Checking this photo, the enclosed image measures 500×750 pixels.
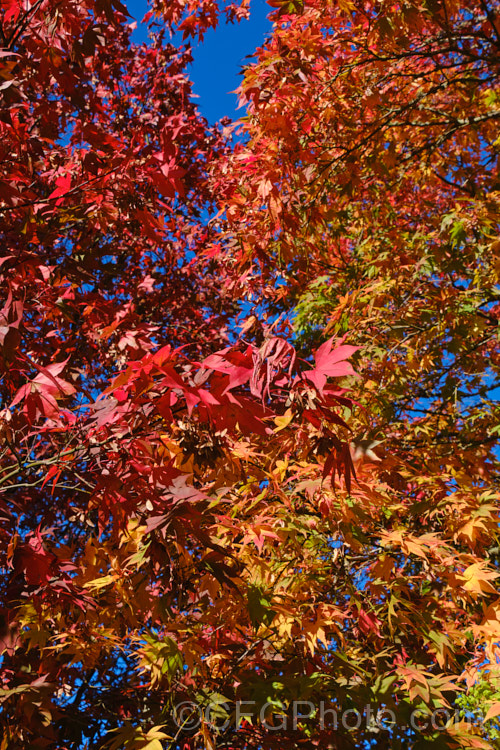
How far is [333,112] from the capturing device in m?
4.68

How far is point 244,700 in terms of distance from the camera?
2.58 meters

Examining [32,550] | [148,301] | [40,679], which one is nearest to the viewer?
[32,550]

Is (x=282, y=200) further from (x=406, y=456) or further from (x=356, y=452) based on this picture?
(x=406, y=456)

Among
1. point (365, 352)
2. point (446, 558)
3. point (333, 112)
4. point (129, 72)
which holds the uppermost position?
point (129, 72)

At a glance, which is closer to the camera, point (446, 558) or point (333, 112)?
point (446, 558)

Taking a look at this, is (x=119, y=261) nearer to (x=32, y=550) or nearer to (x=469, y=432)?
(x=469, y=432)

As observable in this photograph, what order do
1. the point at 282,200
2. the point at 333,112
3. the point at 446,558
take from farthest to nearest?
1. the point at 333,112
2. the point at 282,200
3. the point at 446,558

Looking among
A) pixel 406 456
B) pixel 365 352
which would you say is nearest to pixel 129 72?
pixel 365 352

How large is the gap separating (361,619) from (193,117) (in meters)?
7.36

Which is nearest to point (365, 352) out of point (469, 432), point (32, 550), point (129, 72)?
point (469, 432)

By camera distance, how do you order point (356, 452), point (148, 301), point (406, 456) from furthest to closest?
1. point (148, 301)
2. point (406, 456)
3. point (356, 452)

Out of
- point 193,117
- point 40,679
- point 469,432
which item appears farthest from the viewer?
point 193,117

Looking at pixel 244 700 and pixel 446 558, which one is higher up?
pixel 446 558

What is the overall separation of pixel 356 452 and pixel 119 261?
18.5ft
